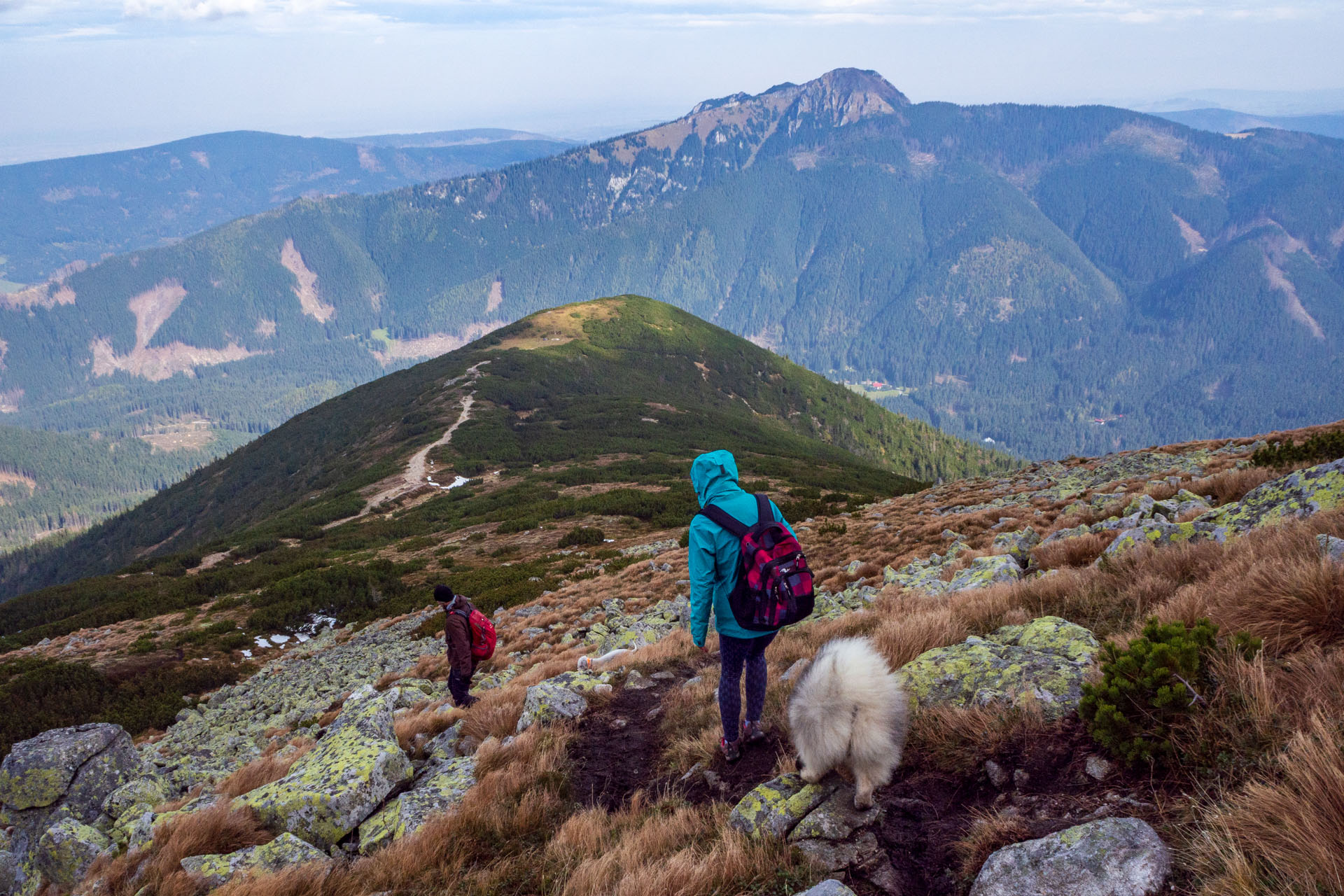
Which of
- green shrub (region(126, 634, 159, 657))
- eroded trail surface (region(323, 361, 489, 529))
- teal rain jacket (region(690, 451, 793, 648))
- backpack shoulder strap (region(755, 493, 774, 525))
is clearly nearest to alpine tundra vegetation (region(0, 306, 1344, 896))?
teal rain jacket (region(690, 451, 793, 648))

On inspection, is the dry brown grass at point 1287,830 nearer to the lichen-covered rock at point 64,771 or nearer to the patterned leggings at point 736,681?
the patterned leggings at point 736,681

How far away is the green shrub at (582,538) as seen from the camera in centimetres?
3969

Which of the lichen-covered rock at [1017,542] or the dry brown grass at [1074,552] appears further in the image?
the lichen-covered rock at [1017,542]

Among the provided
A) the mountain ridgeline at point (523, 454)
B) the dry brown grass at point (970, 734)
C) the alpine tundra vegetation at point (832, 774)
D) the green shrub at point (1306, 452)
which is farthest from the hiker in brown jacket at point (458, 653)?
the mountain ridgeline at point (523, 454)

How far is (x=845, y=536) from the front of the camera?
2342 centimetres

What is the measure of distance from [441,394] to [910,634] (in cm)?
12531

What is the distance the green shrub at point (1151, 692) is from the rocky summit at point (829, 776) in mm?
70

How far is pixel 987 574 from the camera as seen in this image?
10562 mm

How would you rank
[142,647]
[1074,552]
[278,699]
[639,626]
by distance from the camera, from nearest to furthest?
[1074,552] < [639,626] < [278,699] < [142,647]

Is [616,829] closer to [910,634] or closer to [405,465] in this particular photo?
[910,634]

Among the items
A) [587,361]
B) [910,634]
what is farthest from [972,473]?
[910,634]

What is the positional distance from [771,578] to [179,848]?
6299 mm

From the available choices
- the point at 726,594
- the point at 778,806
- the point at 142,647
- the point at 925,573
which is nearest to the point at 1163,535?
the point at 925,573

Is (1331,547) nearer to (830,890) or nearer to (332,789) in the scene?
(830,890)
